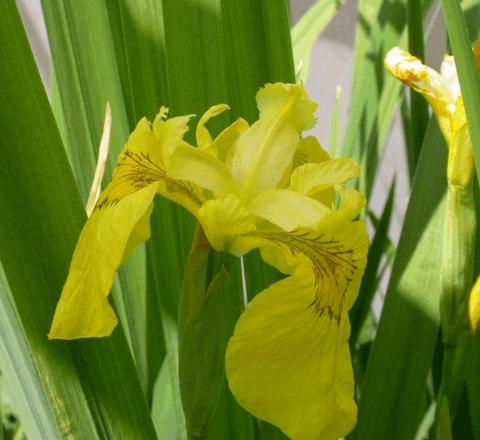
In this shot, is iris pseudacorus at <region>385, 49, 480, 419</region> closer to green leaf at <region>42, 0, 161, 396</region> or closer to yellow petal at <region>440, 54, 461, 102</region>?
yellow petal at <region>440, 54, 461, 102</region>

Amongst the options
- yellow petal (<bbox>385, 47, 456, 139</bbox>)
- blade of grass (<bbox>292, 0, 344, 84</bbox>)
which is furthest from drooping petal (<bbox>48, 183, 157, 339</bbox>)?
blade of grass (<bbox>292, 0, 344, 84</bbox>)


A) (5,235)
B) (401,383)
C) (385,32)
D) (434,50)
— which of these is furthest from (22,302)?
(434,50)

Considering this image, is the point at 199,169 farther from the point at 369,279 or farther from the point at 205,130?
the point at 369,279

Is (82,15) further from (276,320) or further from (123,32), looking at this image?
(276,320)

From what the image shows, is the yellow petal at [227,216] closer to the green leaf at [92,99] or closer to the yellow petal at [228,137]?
the yellow petal at [228,137]

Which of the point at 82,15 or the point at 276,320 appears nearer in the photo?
the point at 276,320

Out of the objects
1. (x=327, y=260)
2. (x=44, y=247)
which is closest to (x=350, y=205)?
(x=327, y=260)
